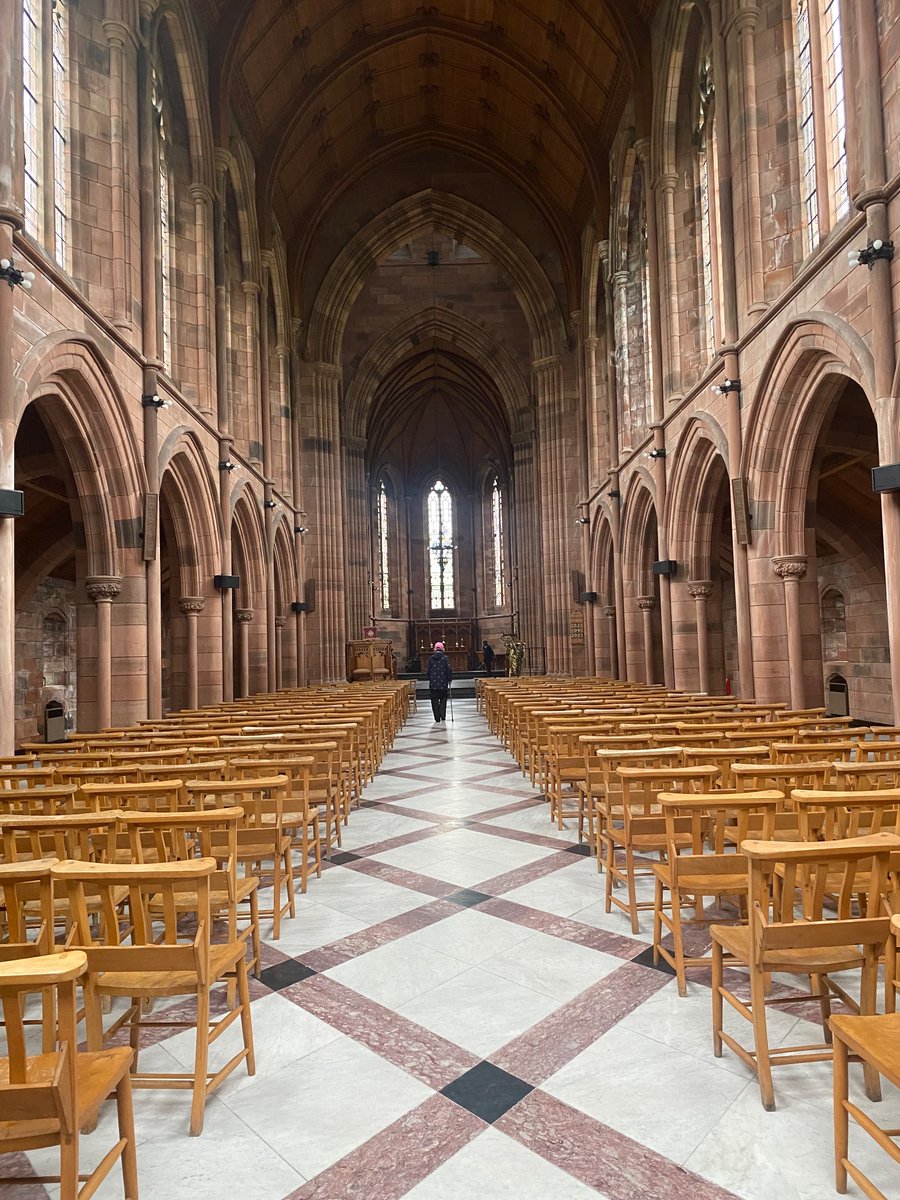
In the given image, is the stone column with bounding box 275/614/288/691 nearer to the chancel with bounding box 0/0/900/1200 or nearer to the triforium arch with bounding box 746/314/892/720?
the chancel with bounding box 0/0/900/1200

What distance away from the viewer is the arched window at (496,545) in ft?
141

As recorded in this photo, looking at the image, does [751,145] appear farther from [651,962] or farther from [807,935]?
[807,935]

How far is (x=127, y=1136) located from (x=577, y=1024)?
1.92 metres

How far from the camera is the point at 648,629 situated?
719 inches

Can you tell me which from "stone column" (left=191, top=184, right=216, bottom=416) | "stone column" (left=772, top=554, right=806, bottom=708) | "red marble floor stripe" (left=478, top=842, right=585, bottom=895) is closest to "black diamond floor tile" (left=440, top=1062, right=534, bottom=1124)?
"red marble floor stripe" (left=478, top=842, right=585, bottom=895)

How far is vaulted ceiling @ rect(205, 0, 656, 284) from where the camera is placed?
1786 centimetres

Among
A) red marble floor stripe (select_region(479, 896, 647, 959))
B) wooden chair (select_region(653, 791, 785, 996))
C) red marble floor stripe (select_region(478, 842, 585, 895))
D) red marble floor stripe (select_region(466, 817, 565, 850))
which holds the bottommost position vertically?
red marble floor stripe (select_region(466, 817, 565, 850))

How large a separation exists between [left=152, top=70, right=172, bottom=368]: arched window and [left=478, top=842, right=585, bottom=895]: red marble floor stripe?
1178 cm

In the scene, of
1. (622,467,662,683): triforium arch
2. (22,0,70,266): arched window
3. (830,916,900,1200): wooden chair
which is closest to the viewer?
(830,916,900,1200): wooden chair

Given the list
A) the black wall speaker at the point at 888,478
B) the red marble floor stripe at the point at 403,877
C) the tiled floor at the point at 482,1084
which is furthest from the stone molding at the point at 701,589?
the tiled floor at the point at 482,1084

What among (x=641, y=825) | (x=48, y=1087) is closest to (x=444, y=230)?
(x=641, y=825)

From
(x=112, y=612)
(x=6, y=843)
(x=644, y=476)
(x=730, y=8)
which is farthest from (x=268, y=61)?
(x=6, y=843)

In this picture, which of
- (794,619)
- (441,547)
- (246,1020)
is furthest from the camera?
(441,547)

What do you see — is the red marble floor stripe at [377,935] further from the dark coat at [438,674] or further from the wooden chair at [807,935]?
the dark coat at [438,674]
